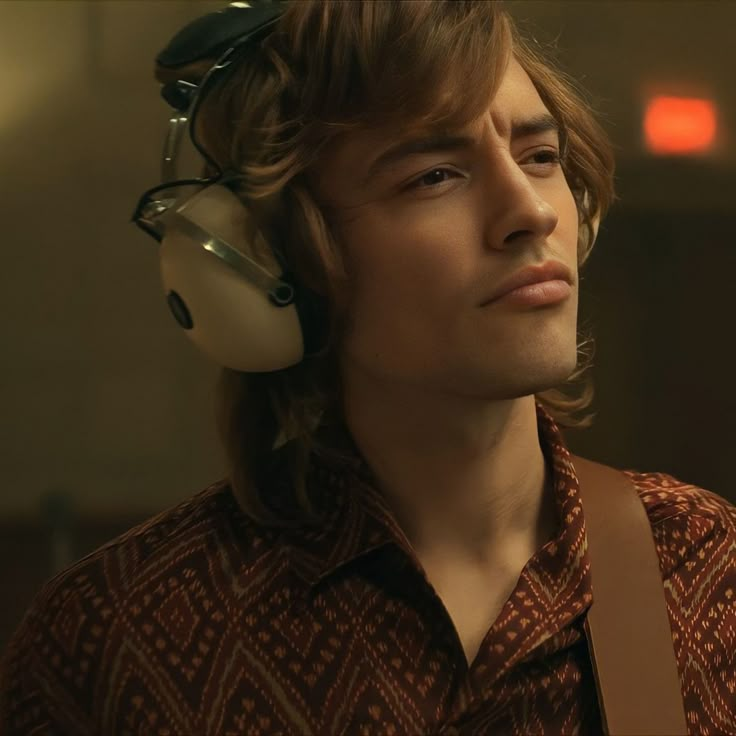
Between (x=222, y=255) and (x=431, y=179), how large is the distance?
0.21 metres

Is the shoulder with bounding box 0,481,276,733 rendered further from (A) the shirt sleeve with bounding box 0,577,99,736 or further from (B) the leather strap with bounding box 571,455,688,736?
(B) the leather strap with bounding box 571,455,688,736

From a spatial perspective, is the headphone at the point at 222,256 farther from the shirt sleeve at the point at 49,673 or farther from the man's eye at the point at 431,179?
the shirt sleeve at the point at 49,673

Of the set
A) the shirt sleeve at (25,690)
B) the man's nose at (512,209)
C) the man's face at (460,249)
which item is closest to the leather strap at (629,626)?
the man's face at (460,249)

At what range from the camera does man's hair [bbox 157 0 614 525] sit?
1.19m

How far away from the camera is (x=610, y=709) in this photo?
3.73ft

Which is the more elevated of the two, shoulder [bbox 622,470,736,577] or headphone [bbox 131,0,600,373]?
headphone [bbox 131,0,600,373]

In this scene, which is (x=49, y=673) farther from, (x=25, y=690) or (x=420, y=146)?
(x=420, y=146)

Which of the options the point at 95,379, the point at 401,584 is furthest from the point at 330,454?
the point at 95,379

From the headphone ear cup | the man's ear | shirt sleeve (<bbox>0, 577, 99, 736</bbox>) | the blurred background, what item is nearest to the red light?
the blurred background

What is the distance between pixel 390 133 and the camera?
3.95 feet

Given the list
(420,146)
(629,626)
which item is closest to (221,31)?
(420,146)

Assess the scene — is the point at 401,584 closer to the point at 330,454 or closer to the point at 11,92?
the point at 330,454

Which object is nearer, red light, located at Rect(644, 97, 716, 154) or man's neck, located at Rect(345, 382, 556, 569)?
man's neck, located at Rect(345, 382, 556, 569)

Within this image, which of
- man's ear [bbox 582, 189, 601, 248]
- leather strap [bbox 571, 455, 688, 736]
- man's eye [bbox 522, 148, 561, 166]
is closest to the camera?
leather strap [bbox 571, 455, 688, 736]
